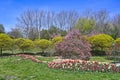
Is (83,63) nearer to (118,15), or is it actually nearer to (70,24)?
(70,24)

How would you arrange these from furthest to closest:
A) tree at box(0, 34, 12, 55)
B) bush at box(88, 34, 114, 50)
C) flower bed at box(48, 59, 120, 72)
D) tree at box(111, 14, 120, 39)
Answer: tree at box(111, 14, 120, 39) → bush at box(88, 34, 114, 50) → tree at box(0, 34, 12, 55) → flower bed at box(48, 59, 120, 72)

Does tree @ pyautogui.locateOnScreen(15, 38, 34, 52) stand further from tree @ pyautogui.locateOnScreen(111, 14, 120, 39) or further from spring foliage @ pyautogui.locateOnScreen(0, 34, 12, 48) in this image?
tree @ pyautogui.locateOnScreen(111, 14, 120, 39)

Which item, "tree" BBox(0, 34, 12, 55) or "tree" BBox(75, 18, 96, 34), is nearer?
"tree" BBox(0, 34, 12, 55)

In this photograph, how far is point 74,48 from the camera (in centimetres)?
1526

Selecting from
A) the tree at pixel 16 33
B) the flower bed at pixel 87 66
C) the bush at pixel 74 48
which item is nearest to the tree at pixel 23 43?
the bush at pixel 74 48

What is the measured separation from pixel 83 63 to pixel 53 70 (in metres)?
1.30

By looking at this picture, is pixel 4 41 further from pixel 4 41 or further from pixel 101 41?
pixel 101 41

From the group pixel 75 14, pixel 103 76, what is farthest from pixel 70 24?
pixel 103 76

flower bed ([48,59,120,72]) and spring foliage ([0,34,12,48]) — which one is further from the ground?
spring foliage ([0,34,12,48])

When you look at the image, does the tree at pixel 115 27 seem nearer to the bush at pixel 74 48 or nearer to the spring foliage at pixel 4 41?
the spring foliage at pixel 4 41

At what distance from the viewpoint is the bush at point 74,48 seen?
50.4 feet

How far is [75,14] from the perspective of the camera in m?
45.8

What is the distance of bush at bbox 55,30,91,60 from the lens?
15367 millimetres

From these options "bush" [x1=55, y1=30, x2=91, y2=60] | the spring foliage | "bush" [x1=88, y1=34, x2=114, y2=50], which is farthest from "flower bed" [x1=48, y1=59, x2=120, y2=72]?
"bush" [x1=88, y1=34, x2=114, y2=50]
